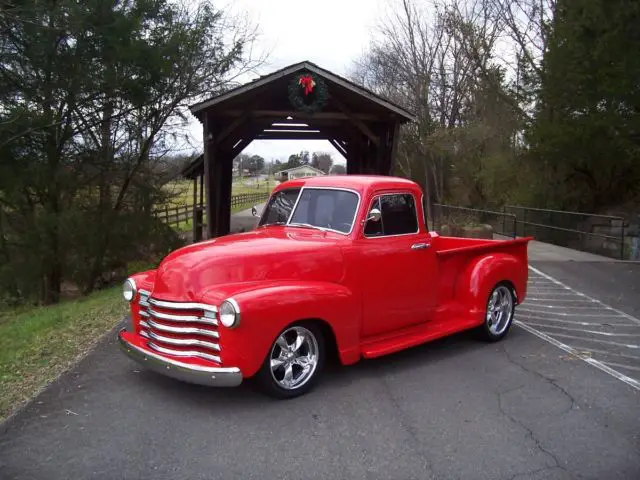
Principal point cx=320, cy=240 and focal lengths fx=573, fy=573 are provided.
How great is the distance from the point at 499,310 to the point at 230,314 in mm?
3920

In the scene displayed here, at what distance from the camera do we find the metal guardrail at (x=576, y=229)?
16288mm

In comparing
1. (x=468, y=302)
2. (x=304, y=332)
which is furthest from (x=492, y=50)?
(x=304, y=332)

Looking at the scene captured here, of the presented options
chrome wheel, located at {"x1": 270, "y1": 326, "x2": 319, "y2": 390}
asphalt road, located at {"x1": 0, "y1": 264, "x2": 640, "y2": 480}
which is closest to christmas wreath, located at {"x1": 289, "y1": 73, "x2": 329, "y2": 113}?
asphalt road, located at {"x1": 0, "y1": 264, "x2": 640, "y2": 480}

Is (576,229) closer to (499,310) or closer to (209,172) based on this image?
(209,172)

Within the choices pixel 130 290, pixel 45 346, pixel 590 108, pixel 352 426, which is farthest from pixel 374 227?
pixel 590 108

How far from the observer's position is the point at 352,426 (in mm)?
4340

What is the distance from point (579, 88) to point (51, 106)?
1395 cm

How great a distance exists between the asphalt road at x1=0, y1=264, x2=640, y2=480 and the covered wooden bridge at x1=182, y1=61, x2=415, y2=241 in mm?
9394

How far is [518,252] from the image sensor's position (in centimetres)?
742

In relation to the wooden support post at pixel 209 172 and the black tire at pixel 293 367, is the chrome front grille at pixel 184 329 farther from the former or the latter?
the wooden support post at pixel 209 172

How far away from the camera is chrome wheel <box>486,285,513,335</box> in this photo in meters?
6.82

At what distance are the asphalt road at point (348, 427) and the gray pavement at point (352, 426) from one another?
1 cm

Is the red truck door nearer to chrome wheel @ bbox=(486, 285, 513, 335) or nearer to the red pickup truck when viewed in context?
the red pickup truck

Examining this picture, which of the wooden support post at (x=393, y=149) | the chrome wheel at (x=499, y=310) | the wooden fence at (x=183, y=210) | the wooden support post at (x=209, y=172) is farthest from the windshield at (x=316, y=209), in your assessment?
the wooden fence at (x=183, y=210)
